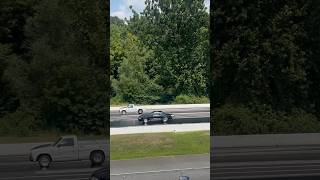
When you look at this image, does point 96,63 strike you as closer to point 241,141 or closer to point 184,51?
point 184,51

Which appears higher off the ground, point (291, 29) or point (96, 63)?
point (291, 29)

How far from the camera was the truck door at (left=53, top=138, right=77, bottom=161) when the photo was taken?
29.4 feet

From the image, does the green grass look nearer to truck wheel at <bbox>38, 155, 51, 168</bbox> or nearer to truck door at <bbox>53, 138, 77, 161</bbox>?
truck door at <bbox>53, 138, 77, 161</bbox>

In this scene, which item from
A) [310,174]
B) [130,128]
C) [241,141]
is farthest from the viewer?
[241,141]

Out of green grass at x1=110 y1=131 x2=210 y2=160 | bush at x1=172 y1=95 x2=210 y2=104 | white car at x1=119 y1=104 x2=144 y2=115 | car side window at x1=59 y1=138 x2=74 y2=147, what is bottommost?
car side window at x1=59 y1=138 x2=74 y2=147

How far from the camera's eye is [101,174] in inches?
324

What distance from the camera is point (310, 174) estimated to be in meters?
9.30

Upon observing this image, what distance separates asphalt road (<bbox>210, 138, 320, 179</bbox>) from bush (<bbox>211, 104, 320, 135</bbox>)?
17.7 inches

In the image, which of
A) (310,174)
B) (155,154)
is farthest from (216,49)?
(155,154)

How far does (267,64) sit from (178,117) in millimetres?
4343

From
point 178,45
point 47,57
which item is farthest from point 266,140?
point 47,57

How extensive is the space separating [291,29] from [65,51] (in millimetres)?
5099

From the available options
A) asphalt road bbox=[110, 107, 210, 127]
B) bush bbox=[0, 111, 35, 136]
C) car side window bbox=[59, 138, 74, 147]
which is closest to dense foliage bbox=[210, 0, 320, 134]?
asphalt road bbox=[110, 107, 210, 127]

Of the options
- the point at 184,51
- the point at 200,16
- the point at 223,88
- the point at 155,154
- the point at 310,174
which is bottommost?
the point at 310,174
